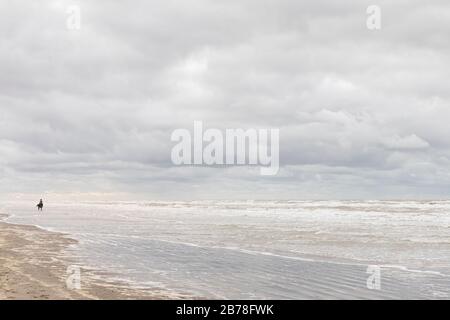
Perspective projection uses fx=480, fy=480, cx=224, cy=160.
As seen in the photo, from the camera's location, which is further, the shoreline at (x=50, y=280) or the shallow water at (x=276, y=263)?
Answer: the shallow water at (x=276, y=263)

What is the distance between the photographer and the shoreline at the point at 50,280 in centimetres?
1367

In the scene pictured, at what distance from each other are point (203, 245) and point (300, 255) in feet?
22.0

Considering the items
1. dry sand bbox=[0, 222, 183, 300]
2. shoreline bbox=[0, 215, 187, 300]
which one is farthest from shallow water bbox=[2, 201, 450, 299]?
dry sand bbox=[0, 222, 183, 300]

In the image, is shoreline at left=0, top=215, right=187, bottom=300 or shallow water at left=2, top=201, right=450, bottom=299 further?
shallow water at left=2, top=201, right=450, bottom=299

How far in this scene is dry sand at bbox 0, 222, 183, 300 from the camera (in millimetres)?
13719

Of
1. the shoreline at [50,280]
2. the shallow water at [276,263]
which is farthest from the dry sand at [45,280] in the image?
the shallow water at [276,263]

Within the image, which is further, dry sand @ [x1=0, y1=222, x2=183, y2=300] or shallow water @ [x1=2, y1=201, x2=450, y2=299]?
shallow water @ [x1=2, y1=201, x2=450, y2=299]

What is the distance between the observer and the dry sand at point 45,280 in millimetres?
13719

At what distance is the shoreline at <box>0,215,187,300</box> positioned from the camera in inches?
538

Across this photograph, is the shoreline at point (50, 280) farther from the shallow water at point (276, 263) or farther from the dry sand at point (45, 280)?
the shallow water at point (276, 263)

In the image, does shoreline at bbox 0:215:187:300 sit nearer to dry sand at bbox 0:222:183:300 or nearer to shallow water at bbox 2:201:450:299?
dry sand at bbox 0:222:183:300

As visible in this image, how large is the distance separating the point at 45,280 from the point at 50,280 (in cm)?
16
